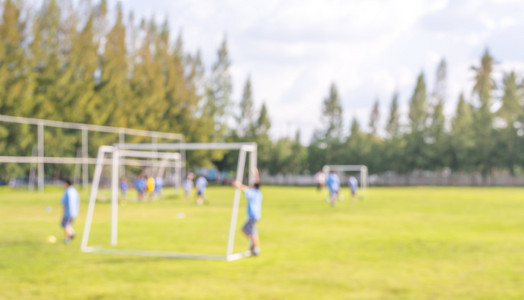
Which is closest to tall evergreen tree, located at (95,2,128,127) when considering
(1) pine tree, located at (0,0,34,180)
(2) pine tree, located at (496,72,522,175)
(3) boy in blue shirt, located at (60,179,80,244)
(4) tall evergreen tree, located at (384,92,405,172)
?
(1) pine tree, located at (0,0,34,180)

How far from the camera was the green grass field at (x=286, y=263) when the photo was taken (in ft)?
32.4

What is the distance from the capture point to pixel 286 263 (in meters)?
12.7

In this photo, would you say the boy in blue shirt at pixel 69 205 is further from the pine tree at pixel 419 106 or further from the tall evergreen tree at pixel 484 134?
the pine tree at pixel 419 106

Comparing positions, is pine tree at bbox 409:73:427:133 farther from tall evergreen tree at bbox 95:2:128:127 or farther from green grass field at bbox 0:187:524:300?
green grass field at bbox 0:187:524:300

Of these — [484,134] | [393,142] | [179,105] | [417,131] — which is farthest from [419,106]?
[179,105]

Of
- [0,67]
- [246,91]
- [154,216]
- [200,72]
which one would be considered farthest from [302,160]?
[154,216]

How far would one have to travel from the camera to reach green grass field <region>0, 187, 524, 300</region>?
989cm

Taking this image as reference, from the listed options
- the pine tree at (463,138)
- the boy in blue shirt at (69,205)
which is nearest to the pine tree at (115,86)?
Answer: the pine tree at (463,138)

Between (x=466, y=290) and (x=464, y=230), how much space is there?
31.9ft

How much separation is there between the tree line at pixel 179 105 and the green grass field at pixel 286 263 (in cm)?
3198

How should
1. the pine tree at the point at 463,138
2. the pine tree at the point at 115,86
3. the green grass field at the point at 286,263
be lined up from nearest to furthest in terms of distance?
the green grass field at the point at 286,263, the pine tree at the point at 115,86, the pine tree at the point at 463,138

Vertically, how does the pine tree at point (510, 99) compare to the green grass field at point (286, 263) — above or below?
above

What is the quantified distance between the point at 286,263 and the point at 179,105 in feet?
199

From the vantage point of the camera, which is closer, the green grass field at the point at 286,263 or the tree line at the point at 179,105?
the green grass field at the point at 286,263
